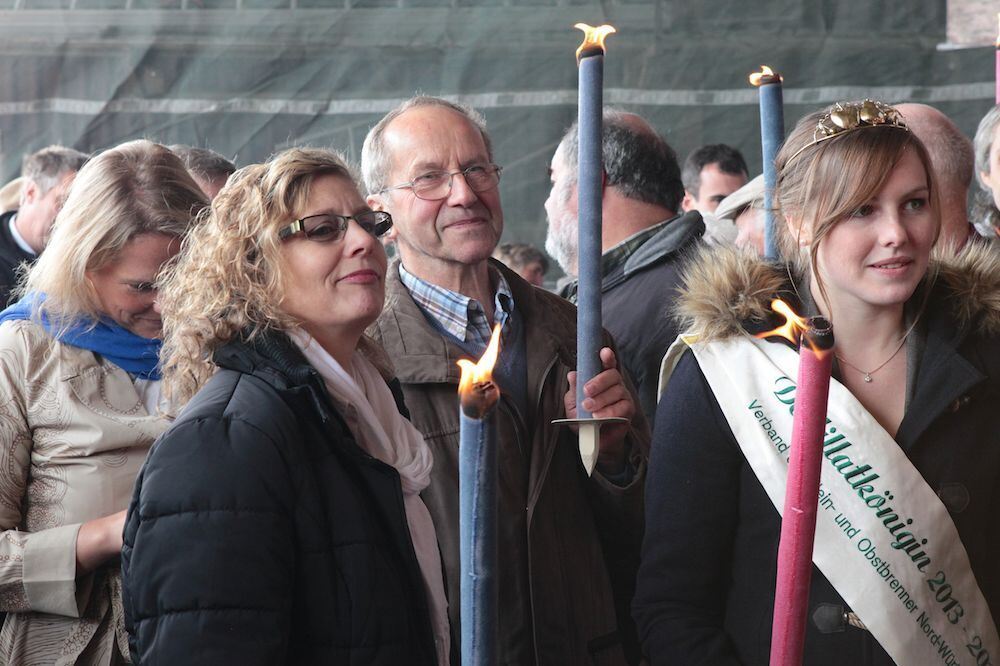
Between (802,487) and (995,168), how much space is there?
8.56ft

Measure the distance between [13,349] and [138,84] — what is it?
3.00 m

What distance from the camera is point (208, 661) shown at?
147 cm

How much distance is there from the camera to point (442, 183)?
2561mm

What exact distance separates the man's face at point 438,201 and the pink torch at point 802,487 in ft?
5.25

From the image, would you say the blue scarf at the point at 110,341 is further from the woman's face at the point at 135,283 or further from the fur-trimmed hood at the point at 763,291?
the fur-trimmed hood at the point at 763,291

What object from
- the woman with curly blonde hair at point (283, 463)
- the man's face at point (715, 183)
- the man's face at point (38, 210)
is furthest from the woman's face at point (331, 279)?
the man's face at point (715, 183)

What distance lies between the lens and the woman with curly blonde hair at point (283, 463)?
1.51 metres

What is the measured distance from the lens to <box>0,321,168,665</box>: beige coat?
2121 millimetres

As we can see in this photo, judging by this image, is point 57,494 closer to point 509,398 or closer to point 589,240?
point 509,398

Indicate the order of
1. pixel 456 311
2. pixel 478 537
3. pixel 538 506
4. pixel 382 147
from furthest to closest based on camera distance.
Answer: pixel 382 147 → pixel 456 311 → pixel 538 506 → pixel 478 537

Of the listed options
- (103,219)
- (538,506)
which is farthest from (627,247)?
(103,219)

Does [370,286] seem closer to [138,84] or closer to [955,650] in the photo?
[955,650]

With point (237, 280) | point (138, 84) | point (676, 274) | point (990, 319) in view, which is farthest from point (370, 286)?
point (138, 84)

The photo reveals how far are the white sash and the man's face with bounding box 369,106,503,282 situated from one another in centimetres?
85
